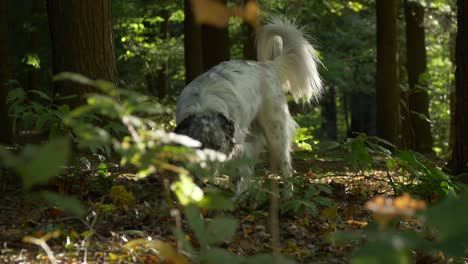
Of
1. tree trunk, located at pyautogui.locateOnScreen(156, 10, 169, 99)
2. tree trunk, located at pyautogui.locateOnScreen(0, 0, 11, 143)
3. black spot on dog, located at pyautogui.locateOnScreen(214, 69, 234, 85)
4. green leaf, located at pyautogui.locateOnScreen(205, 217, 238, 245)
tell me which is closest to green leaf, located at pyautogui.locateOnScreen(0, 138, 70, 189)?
green leaf, located at pyautogui.locateOnScreen(205, 217, 238, 245)

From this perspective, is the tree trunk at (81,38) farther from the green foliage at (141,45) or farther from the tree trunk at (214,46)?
the green foliage at (141,45)

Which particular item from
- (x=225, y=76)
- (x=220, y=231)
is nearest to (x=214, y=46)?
(x=225, y=76)

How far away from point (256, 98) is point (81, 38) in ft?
6.81

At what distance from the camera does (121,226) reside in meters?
4.43

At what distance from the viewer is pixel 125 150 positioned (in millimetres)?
2309

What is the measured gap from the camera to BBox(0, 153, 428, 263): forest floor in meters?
3.66

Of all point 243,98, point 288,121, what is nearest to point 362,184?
point 288,121

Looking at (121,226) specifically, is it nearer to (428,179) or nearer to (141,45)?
(428,179)

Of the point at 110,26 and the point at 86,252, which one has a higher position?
the point at 110,26

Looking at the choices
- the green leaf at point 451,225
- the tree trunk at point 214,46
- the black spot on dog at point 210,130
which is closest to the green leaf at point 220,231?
the green leaf at point 451,225

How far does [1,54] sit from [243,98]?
7.49 metres

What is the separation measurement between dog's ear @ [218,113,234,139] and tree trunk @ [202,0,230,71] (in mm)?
7928

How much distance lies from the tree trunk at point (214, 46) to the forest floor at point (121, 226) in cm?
745

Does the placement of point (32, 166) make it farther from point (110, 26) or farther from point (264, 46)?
point (264, 46)
